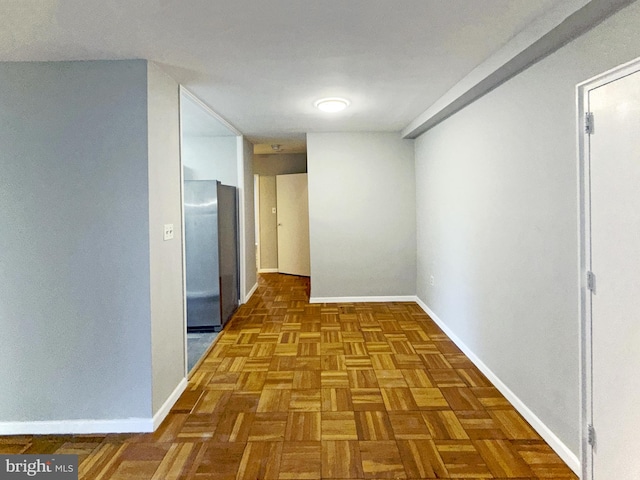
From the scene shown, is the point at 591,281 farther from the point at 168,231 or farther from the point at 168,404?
the point at 168,404

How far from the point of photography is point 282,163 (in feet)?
25.1

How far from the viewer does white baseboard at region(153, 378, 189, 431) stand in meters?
2.36

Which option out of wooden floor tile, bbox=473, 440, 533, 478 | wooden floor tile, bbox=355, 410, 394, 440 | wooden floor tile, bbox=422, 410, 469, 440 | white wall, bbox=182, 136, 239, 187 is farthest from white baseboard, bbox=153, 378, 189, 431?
white wall, bbox=182, 136, 239, 187

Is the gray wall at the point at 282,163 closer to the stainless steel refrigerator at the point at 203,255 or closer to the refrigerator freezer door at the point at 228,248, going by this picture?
the refrigerator freezer door at the point at 228,248

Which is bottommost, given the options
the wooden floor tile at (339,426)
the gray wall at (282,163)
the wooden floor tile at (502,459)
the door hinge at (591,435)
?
the wooden floor tile at (502,459)

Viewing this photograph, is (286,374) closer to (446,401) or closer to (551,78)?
(446,401)

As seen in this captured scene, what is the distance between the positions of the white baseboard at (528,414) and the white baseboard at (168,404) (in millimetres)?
2206

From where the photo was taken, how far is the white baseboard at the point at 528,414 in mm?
1912

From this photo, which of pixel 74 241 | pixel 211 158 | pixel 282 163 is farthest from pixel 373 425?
pixel 282 163

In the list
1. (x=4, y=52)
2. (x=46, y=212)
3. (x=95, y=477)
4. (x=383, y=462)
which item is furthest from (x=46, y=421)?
(x=4, y=52)

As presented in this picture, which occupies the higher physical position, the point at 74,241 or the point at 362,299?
the point at 74,241

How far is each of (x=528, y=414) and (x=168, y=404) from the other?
2229 millimetres

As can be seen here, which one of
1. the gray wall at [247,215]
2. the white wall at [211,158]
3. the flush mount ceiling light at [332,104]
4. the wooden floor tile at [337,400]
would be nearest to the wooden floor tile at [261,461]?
the wooden floor tile at [337,400]

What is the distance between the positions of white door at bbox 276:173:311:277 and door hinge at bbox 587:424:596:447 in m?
5.53
